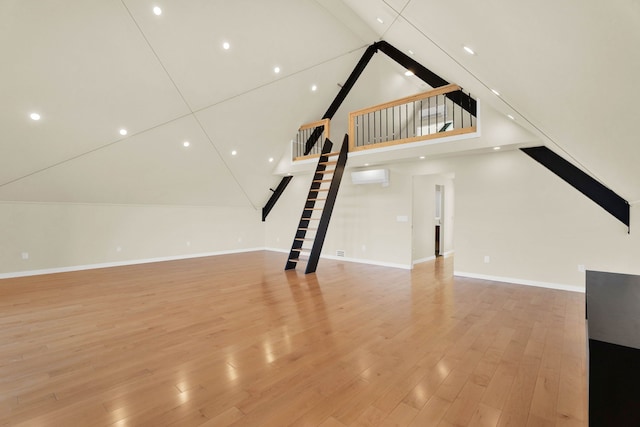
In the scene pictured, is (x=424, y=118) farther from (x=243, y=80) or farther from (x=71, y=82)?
(x=71, y=82)

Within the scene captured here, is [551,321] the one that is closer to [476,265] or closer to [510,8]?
[476,265]

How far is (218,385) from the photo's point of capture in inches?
74.8

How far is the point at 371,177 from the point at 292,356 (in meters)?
4.61

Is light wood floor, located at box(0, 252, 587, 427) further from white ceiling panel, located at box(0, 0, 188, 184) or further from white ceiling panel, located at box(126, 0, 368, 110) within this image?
white ceiling panel, located at box(126, 0, 368, 110)

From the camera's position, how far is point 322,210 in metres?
6.03

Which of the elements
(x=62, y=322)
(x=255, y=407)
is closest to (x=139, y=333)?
(x=62, y=322)

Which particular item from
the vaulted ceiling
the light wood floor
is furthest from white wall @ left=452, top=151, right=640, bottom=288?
the vaulted ceiling

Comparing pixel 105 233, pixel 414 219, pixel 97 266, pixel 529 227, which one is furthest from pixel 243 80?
pixel 529 227

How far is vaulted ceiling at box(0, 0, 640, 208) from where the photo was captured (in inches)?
56.4

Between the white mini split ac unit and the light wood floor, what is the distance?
8.44 feet

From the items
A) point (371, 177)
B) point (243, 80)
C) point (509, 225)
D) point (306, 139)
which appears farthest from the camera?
point (306, 139)

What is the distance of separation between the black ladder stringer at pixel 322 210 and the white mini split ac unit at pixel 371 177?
53 centimetres

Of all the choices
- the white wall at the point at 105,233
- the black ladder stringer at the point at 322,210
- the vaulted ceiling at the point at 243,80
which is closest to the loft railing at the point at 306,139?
the vaulted ceiling at the point at 243,80

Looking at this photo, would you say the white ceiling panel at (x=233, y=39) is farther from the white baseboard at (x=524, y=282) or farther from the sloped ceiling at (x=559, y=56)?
the white baseboard at (x=524, y=282)
